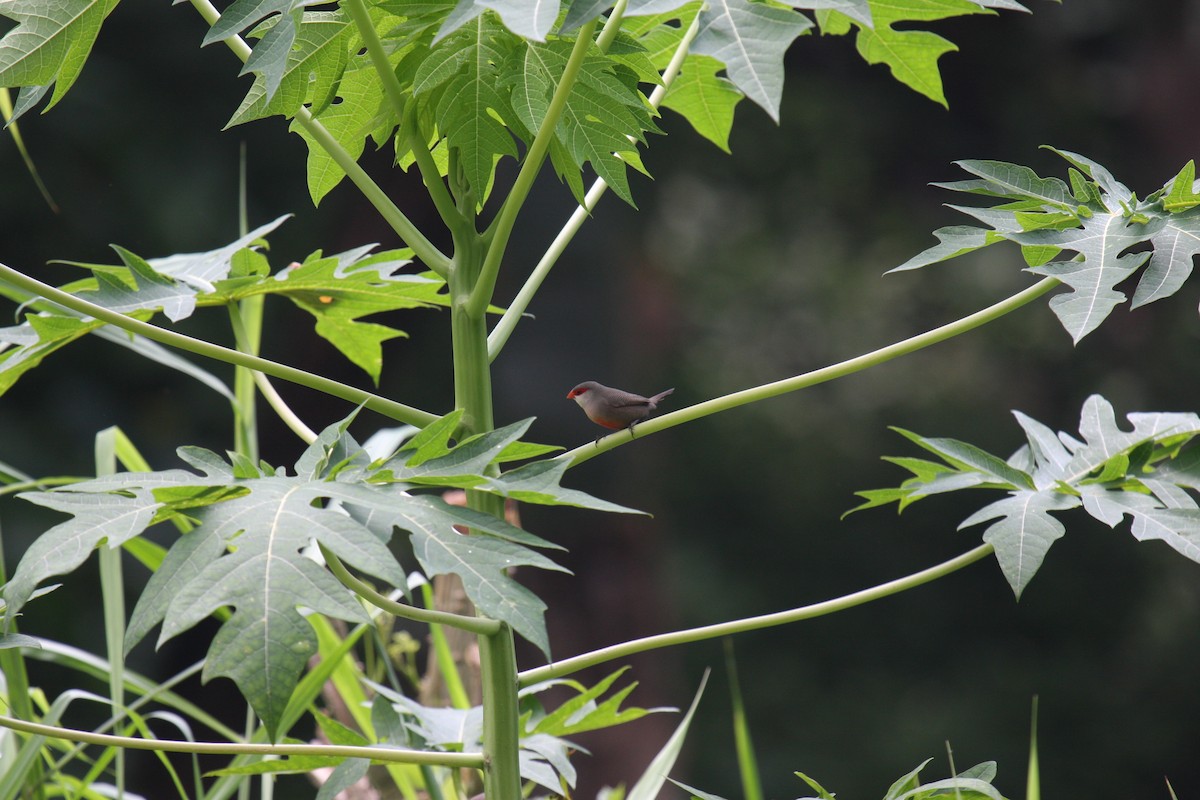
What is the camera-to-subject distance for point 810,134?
6.66 metres

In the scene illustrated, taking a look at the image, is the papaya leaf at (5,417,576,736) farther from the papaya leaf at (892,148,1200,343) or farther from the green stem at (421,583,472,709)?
the green stem at (421,583,472,709)

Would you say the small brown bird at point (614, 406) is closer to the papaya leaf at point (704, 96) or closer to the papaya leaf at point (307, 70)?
the papaya leaf at point (704, 96)

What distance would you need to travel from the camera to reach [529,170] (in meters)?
0.83

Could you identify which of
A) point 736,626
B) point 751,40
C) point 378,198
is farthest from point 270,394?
point 751,40

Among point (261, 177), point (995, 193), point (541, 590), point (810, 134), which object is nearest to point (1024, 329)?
point (810, 134)

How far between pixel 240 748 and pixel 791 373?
588cm

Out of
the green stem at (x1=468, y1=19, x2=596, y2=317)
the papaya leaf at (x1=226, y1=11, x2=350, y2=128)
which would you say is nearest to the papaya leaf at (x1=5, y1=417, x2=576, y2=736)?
the green stem at (x1=468, y1=19, x2=596, y2=317)

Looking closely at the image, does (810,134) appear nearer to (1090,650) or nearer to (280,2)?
(1090,650)

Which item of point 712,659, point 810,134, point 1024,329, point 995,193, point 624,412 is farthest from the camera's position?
point 810,134

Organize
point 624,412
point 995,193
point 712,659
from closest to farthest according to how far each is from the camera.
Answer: point 995,193 → point 624,412 → point 712,659

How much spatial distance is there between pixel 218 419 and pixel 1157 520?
3.90 m

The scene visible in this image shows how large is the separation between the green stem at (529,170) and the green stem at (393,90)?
0.04 metres

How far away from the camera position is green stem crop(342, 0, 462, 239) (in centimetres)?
80

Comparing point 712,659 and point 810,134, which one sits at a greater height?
point 810,134
